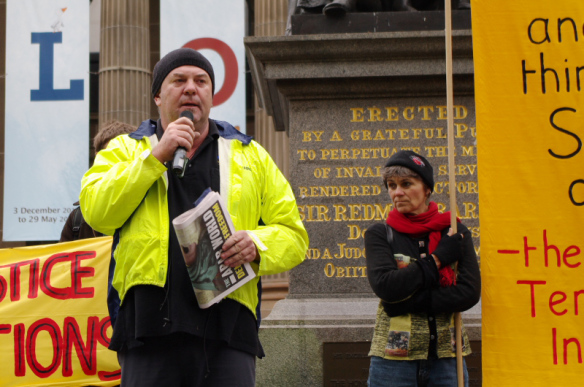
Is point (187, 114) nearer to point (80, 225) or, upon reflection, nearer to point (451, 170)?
point (451, 170)

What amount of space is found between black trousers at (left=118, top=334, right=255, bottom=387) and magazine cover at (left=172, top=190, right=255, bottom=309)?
158 mm

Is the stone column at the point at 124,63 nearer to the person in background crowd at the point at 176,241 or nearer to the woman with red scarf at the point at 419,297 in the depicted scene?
the woman with red scarf at the point at 419,297

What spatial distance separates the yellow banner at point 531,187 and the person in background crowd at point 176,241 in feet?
2.76

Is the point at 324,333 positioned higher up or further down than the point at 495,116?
further down

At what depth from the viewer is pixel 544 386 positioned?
3.31 meters

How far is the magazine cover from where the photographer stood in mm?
2883

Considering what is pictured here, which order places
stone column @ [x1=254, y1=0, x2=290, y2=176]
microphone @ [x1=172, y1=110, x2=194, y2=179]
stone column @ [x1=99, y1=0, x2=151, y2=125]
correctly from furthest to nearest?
stone column @ [x1=99, y1=0, x2=151, y2=125], stone column @ [x1=254, y1=0, x2=290, y2=176], microphone @ [x1=172, y1=110, x2=194, y2=179]

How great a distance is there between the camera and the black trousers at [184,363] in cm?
289

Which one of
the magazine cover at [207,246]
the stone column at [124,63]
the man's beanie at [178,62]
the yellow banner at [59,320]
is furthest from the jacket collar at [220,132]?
the stone column at [124,63]

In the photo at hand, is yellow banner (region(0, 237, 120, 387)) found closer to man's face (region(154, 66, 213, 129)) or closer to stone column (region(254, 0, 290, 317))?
man's face (region(154, 66, 213, 129))

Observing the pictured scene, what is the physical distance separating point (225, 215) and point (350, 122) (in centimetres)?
308

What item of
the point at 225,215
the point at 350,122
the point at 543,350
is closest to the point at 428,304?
the point at 543,350

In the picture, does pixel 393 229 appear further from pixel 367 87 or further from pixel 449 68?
pixel 367 87

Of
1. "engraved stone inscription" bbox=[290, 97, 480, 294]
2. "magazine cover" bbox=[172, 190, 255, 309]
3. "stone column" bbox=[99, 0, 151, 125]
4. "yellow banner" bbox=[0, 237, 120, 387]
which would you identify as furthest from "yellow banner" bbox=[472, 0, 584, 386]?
"stone column" bbox=[99, 0, 151, 125]
